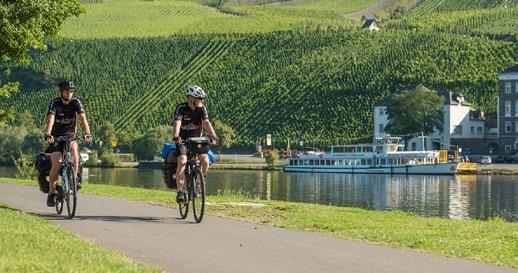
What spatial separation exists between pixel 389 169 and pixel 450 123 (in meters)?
19.0

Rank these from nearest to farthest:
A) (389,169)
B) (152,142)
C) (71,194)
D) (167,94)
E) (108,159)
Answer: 1. (71,194)
2. (389,169)
3. (108,159)
4. (152,142)
5. (167,94)

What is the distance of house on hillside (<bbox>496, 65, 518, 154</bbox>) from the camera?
384 feet

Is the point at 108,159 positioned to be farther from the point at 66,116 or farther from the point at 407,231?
the point at 407,231

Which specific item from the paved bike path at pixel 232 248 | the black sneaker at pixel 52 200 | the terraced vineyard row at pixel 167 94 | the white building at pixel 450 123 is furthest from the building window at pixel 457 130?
the black sneaker at pixel 52 200

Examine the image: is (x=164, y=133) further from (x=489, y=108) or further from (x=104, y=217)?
(x=104, y=217)

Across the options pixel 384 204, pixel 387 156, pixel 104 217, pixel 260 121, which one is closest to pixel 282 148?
pixel 260 121

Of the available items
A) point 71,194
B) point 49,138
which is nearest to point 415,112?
point 71,194

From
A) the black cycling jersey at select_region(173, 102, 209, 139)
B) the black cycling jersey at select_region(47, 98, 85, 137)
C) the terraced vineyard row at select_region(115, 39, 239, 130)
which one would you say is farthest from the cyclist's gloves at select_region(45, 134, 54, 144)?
the terraced vineyard row at select_region(115, 39, 239, 130)

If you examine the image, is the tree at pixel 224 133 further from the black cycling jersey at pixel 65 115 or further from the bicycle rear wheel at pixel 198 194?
the bicycle rear wheel at pixel 198 194

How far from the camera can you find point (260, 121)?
133m

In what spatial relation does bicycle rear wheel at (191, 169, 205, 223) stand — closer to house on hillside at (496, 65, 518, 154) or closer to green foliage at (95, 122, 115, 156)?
house on hillside at (496, 65, 518, 154)

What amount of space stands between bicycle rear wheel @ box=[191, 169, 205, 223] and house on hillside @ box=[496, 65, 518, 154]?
10352cm

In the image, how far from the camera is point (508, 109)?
11831 cm

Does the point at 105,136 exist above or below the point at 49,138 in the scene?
above
